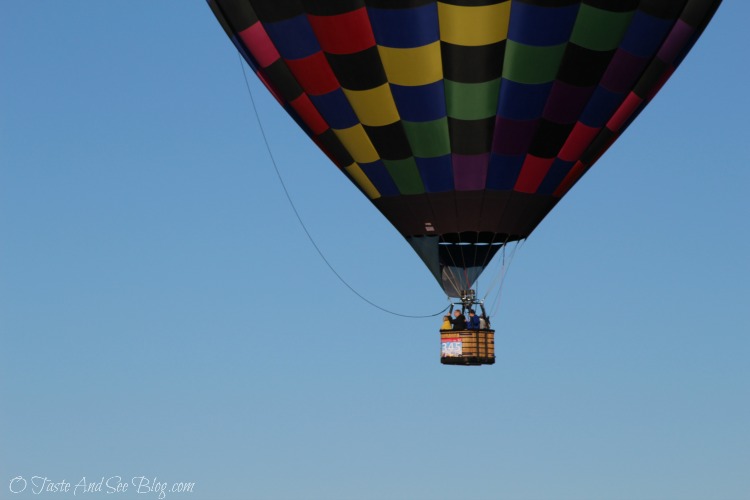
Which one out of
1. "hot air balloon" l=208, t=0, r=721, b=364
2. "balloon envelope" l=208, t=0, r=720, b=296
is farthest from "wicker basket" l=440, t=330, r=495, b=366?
"balloon envelope" l=208, t=0, r=720, b=296

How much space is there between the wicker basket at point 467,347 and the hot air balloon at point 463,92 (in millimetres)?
35

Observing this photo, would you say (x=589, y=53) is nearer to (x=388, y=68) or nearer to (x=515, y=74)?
(x=515, y=74)

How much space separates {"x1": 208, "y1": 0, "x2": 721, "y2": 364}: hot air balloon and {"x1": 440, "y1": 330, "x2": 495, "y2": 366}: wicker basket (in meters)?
0.03

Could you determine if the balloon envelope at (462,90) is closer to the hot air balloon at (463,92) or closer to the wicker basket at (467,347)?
the hot air balloon at (463,92)

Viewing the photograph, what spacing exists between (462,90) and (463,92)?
36mm

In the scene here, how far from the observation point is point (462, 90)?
25938 millimetres

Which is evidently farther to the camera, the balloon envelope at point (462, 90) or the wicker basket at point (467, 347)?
the wicker basket at point (467, 347)

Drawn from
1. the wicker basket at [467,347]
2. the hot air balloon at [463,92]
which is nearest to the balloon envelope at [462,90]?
the hot air balloon at [463,92]

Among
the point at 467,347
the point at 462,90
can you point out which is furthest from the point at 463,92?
the point at 467,347

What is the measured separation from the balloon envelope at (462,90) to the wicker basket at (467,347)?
1017mm

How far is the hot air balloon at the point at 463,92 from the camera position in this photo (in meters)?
25.4

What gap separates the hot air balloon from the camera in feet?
83.3

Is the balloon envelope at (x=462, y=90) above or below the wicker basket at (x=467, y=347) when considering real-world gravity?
above

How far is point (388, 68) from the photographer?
1019 inches
